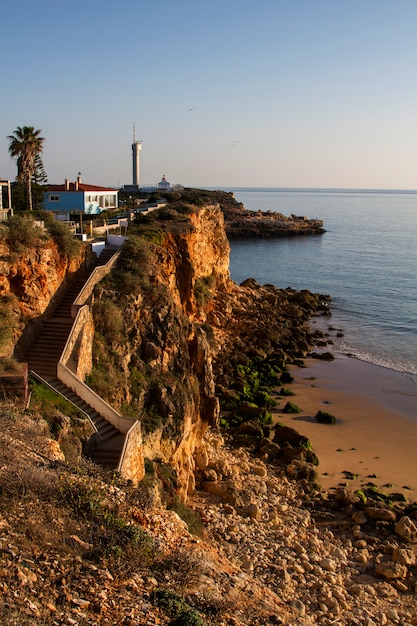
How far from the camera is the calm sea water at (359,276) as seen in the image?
41406 mm

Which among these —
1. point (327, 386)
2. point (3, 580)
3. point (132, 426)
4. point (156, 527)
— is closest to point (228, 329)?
point (327, 386)

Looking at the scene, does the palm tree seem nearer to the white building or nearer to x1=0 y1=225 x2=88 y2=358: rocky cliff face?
x1=0 y1=225 x2=88 y2=358: rocky cliff face

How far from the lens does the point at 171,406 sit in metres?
19.0

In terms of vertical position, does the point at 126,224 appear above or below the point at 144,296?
above

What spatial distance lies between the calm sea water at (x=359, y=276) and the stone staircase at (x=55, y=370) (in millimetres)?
23078

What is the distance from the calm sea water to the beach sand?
11.1ft

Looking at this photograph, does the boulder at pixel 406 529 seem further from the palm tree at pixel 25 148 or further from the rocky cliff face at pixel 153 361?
the palm tree at pixel 25 148

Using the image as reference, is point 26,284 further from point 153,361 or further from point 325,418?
point 325,418

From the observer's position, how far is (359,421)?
2761cm

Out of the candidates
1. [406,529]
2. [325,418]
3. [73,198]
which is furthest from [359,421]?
[73,198]

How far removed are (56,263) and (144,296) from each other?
10.9ft

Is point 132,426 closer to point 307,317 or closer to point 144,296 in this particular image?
point 144,296

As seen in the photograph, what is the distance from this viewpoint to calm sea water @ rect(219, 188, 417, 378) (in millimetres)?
41406

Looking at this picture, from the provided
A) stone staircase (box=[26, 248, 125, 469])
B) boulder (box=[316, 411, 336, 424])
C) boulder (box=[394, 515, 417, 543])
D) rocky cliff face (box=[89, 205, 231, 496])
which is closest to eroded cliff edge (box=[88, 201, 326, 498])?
rocky cliff face (box=[89, 205, 231, 496])
